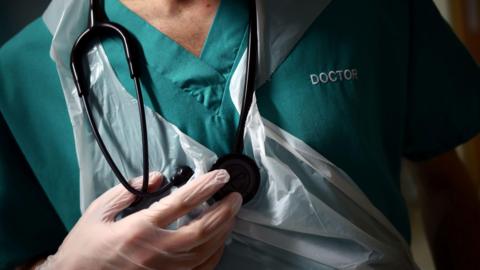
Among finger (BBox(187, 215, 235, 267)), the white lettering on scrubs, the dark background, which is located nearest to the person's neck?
the white lettering on scrubs

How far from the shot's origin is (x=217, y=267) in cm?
67

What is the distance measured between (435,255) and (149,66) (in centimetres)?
57

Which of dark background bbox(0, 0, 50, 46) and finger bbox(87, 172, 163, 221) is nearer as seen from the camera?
finger bbox(87, 172, 163, 221)

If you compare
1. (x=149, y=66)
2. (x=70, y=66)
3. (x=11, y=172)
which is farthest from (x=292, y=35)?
(x=11, y=172)

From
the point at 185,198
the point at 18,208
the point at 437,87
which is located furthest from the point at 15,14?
the point at 437,87

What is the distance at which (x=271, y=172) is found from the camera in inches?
24.5

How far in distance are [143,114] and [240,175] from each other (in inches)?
5.6

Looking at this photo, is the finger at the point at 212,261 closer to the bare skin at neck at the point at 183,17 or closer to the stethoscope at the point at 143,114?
the stethoscope at the point at 143,114

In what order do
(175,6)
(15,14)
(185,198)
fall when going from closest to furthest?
(185,198), (175,6), (15,14)

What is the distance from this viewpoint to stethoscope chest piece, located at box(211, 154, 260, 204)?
2.02 feet

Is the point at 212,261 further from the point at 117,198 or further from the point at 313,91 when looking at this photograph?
the point at 313,91

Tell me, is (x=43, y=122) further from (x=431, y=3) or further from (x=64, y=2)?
(x=431, y=3)

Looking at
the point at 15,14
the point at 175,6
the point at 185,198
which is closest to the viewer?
the point at 185,198

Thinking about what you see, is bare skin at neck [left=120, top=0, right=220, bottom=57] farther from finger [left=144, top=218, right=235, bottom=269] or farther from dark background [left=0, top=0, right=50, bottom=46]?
dark background [left=0, top=0, right=50, bottom=46]
